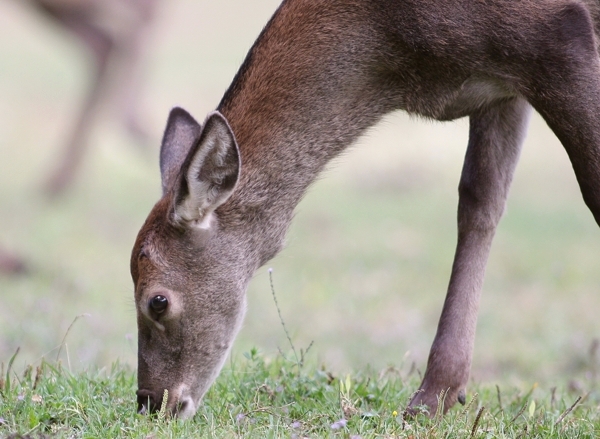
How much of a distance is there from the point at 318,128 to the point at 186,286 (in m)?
1.01

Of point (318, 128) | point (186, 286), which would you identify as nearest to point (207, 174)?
point (186, 286)

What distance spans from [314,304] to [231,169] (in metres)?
5.16

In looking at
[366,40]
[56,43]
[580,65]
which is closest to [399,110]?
[366,40]

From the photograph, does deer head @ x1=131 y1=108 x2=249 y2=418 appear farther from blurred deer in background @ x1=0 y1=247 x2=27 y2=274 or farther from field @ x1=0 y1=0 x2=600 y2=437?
blurred deer in background @ x1=0 y1=247 x2=27 y2=274

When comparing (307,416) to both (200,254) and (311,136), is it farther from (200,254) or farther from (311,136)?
(311,136)

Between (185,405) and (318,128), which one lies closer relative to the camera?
(185,405)

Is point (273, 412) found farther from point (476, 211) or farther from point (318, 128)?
point (476, 211)

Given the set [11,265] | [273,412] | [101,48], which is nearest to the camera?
[273,412]

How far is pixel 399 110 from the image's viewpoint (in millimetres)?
5168

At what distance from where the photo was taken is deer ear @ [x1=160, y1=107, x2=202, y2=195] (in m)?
5.15

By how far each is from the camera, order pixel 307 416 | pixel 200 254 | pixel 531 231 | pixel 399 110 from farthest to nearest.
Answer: pixel 531 231
pixel 399 110
pixel 200 254
pixel 307 416

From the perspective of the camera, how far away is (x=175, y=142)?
531cm

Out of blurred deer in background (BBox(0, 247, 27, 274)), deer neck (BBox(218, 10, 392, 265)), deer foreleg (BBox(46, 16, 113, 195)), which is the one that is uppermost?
deer neck (BBox(218, 10, 392, 265))

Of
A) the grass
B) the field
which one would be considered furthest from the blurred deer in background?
the grass
